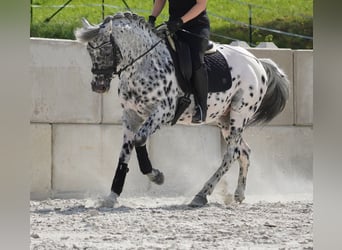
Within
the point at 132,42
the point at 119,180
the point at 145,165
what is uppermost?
the point at 132,42

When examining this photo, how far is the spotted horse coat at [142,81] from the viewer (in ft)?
17.3

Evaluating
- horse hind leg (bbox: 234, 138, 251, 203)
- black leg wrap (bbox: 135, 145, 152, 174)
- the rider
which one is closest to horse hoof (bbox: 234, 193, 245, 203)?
horse hind leg (bbox: 234, 138, 251, 203)

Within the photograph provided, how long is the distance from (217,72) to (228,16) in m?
1.61

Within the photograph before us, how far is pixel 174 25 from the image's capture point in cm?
532

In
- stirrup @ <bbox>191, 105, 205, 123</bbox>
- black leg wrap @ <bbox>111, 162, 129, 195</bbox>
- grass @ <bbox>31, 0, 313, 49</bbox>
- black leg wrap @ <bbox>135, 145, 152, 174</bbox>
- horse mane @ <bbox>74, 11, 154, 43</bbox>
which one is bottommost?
black leg wrap @ <bbox>111, 162, 129, 195</bbox>

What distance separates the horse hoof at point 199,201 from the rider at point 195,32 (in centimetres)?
63

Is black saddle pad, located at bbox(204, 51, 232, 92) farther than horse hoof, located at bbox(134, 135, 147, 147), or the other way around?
black saddle pad, located at bbox(204, 51, 232, 92)

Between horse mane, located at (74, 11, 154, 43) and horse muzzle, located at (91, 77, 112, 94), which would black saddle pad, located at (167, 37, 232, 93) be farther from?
horse muzzle, located at (91, 77, 112, 94)

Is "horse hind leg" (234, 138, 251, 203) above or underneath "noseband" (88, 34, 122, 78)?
underneath

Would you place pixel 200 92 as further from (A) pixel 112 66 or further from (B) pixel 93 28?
(B) pixel 93 28

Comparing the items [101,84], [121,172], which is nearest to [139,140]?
[121,172]

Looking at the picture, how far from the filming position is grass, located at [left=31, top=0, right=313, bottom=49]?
614 centimetres

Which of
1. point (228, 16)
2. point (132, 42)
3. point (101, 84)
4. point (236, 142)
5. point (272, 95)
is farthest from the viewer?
point (228, 16)

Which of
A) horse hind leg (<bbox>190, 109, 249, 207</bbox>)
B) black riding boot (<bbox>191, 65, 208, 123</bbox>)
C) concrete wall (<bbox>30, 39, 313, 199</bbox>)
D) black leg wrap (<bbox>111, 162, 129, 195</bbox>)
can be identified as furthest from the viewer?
concrete wall (<bbox>30, 39, 313, 199</bbox>)
